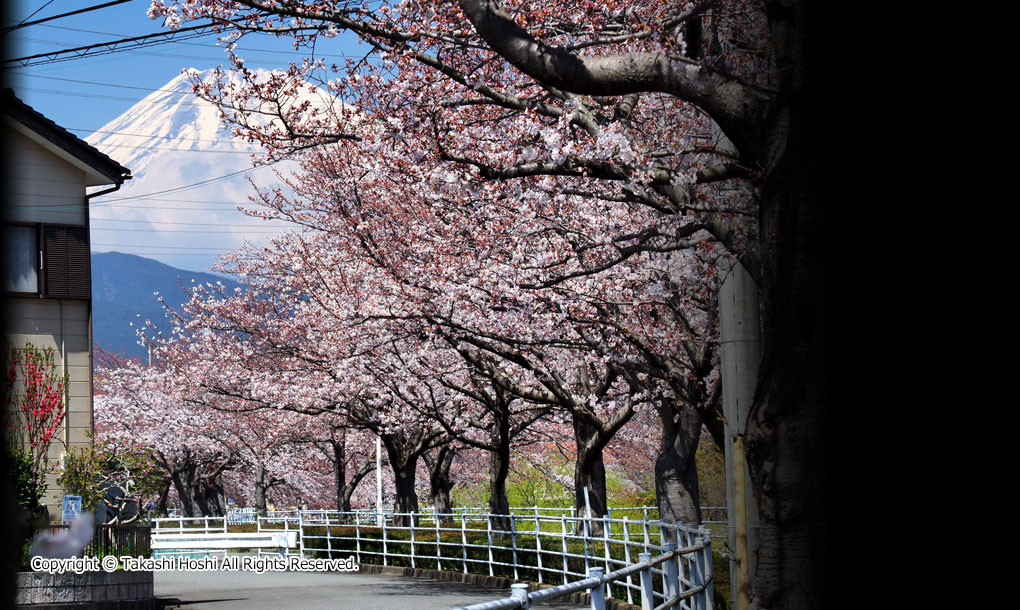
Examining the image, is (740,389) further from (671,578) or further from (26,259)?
Result: (26,259)

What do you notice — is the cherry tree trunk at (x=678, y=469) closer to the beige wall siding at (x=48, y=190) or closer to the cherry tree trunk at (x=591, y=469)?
the cherry tree trunk at (x=591, y=469)

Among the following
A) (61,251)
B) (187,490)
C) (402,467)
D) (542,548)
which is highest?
(61,251)

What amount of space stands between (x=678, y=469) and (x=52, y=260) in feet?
37.6

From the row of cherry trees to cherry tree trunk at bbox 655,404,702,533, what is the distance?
2.1 inches

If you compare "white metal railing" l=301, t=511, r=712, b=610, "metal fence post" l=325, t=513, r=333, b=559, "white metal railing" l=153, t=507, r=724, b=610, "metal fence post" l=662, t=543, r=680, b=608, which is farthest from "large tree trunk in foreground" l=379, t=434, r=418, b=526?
"metal fence post" l=662, t=543, r=680, b=608

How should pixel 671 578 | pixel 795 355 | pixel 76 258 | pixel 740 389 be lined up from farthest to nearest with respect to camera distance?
pixel 76 258 < pixel 671 578 < pixel 740 389 < pixel 795 355

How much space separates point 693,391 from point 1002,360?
388 inches

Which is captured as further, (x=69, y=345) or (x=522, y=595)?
(x=69, y=345)

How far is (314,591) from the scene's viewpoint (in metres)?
18.9

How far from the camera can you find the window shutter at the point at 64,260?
17562 mm

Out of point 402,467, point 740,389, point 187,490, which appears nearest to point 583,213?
point 740,389

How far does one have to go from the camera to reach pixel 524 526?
38469 mm

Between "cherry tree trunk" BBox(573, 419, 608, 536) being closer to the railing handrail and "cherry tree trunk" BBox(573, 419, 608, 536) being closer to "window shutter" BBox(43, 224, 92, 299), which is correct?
"window shutter" BBox(43, 224, 92, 299)

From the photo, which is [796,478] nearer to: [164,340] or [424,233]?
[424,233]
